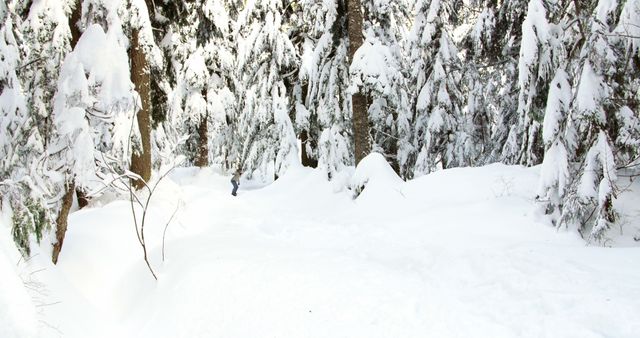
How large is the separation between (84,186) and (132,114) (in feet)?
5.01

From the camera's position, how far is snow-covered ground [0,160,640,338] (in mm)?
3936

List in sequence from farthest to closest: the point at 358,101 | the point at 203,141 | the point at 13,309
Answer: the point at 203,141, the point at 358,101, the point at 13,309

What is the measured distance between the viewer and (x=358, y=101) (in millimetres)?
10719

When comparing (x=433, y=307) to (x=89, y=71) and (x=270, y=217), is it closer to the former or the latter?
(x=89, y=71)

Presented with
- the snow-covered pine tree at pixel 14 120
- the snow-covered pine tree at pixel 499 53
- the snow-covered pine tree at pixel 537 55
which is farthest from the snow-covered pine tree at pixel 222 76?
the snow-covered pine tree at pixel 537 55

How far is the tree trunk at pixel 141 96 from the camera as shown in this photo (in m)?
9.19

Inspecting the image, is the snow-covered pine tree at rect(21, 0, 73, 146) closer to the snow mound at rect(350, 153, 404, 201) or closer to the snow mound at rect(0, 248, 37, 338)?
the snow mound at rect(0, 248, 37, 338)

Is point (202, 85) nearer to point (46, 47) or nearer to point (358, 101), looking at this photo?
point (358, 101)

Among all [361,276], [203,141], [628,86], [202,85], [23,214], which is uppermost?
[628,86]

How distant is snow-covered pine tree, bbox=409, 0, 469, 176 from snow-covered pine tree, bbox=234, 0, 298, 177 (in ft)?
14.8

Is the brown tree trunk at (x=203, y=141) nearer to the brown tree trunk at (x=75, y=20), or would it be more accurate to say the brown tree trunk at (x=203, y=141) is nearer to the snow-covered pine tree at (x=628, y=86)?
the brown tree trunk at (x=75, y=20)

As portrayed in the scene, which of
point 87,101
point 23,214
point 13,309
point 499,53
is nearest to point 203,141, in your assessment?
point 499,53

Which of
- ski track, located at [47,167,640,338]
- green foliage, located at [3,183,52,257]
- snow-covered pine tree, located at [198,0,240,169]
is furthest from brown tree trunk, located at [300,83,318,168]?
green foliage, located at [3,183,52,257]

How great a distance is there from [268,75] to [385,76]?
22.7ft
